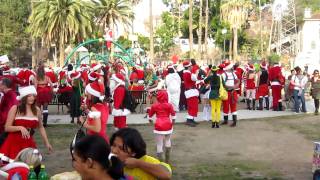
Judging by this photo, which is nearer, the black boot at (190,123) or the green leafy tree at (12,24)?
the black boot at (190,123)

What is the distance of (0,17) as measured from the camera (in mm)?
54906

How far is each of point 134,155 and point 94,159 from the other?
70 centimetres

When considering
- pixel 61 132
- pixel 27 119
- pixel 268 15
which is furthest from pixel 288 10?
pixel 27 119

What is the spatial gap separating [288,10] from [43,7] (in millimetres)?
35480

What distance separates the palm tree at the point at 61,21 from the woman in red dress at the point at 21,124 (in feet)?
111

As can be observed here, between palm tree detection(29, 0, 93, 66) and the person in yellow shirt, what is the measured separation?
36816mm

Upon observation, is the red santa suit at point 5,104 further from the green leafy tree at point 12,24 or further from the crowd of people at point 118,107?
the green leafy tree at point 12,24

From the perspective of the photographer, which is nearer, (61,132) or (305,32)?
(61,132)

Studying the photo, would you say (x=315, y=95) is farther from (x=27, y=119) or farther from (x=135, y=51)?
(x=135, y=51)

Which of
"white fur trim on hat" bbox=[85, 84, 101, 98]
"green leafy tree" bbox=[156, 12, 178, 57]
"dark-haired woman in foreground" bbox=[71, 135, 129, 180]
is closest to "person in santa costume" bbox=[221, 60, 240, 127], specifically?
"white fur trim on hat" bbox=[85, 84, 101, 98]

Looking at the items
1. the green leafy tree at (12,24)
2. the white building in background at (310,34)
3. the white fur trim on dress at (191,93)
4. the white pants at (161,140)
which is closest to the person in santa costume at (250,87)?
the white fur trim on dress at (191,93)

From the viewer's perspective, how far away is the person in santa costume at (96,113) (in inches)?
259

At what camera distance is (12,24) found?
56031 millimetres

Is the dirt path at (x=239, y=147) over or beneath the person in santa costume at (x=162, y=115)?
beneath
